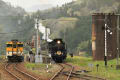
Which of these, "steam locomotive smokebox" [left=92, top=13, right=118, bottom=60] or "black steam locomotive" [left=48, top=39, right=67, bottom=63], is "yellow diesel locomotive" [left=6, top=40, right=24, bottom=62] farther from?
"steam locomotive smokebox" [left=92, top=13, right=118, bottom=60]

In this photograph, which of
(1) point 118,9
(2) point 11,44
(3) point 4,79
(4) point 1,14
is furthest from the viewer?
(4) point 1,14

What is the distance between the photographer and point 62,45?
44.0 meters

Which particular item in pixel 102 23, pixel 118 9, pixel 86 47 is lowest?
pixel 86 47

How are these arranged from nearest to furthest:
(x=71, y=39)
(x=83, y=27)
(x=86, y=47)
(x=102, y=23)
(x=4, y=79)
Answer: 1. (x=4, y=79)
2. (x=102, y=23)
3. (x=86, y=47)
4. (x=71, y=39)
5. (x=83, y=27)

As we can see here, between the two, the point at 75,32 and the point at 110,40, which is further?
the point at 75,32

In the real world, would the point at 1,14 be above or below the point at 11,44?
above

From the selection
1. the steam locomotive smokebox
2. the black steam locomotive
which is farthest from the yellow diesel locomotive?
the steam locomotive smokebox

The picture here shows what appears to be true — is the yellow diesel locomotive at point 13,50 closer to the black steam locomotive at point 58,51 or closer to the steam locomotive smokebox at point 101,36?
the black steam locomotive at point 58,51

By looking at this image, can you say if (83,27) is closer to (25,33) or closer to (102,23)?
(25,33)

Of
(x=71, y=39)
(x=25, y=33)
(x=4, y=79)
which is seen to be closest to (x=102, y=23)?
(x=4, y=79)

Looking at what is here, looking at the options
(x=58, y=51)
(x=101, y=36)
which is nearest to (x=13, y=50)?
(x=58, y=51)

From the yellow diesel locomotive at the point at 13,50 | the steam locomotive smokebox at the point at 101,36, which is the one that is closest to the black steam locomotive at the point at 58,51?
the yellow diesel locomotive at the point at 13,50

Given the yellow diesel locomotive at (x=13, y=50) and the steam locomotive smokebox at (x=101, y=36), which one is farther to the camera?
the steam locomotive smokebox at (x=101, y=36)

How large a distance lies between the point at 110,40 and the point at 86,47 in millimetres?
72979
